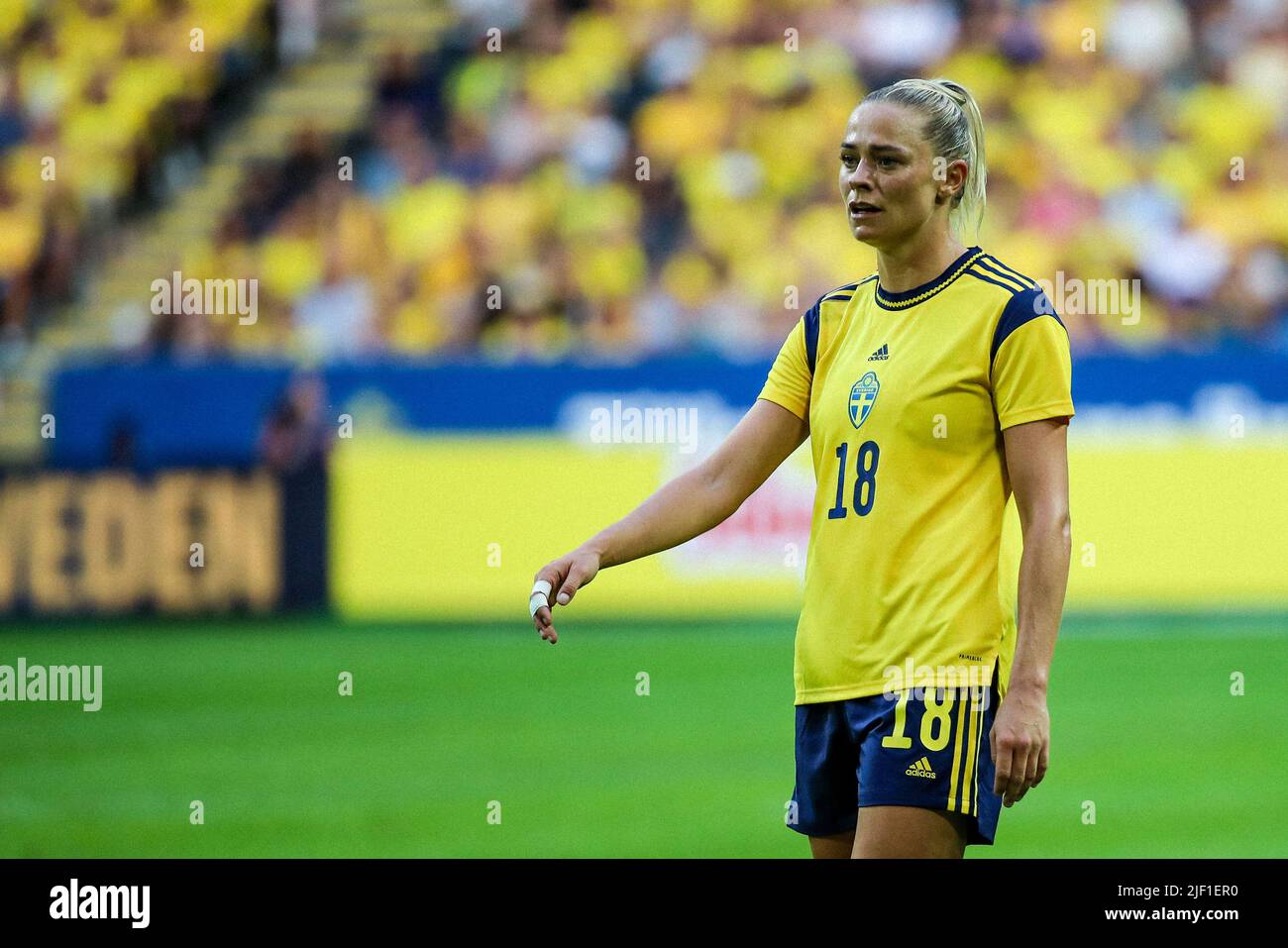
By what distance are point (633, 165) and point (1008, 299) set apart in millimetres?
12465

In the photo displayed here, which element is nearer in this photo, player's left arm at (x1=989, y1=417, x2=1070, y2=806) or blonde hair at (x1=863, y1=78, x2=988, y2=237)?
player's left arm at (x1=989, y1=417, x2=1070, y2=806)

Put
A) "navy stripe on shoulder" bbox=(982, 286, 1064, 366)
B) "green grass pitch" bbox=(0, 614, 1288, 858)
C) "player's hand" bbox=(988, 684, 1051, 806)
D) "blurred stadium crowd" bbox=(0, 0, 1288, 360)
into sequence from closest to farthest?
"player's hand" bbox=(988, 684, 1051, 806)
"navy stripe on shoulder" bbox=(982, 286, 1064, 366)
"green grass pitch" bbox=(0, 614, 1288, 858)
"blurred stadium crowd" bbox=(0, 0, 1288, 360)

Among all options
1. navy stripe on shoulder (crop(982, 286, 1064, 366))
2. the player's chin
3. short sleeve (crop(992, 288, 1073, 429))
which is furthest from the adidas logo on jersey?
the player's chin

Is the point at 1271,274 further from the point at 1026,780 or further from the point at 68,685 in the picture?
the point at 1026,780

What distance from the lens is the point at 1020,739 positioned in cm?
297

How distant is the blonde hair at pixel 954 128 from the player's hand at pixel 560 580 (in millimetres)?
908

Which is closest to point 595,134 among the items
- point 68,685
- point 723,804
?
point 68,685

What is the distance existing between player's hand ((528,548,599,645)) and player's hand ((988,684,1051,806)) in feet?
2.44

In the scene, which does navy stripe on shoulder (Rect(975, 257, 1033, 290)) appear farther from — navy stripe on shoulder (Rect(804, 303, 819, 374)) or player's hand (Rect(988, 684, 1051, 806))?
player's hand (Rect(988, 684, 1051, 806))

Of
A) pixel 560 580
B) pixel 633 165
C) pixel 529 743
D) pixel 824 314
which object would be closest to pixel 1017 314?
pixel 824 314

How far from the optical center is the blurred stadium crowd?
1449 cm

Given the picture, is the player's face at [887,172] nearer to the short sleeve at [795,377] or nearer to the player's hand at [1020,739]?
the short sleeve at [795,377]

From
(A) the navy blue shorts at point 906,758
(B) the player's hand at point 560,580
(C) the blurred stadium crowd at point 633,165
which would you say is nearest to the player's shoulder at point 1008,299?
(A) the navy blue shorts at point 906,758

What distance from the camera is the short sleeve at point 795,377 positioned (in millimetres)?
3471
